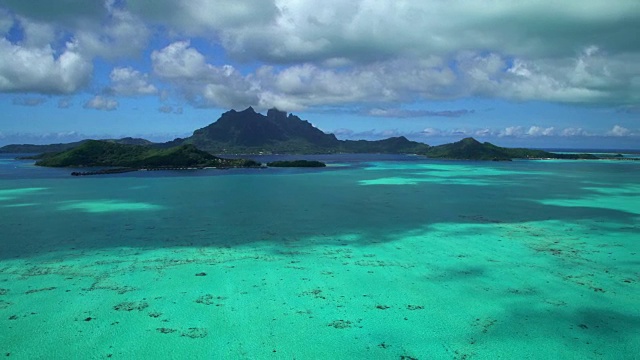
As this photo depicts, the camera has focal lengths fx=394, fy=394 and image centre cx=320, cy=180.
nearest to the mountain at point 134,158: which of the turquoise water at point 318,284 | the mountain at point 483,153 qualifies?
the turquoise water at point 318,284

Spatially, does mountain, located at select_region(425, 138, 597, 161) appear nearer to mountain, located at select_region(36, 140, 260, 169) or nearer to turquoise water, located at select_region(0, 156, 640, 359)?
mountain, located at select_region(36, 140, 260, 169)

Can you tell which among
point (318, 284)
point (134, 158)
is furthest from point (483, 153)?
point (318, 284)

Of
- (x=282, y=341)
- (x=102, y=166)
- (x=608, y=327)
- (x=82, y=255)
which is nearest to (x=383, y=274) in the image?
(x=282, y=341)

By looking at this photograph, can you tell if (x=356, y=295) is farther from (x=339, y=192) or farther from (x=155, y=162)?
(x=155, y=162)

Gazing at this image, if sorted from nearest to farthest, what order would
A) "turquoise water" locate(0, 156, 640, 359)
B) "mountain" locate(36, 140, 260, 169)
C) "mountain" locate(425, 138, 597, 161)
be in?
"turquoise water" locate(0, 156, 640, 359) → "mountain" locate(36, 140, 260, 169) → "mountain" locate(425, 138, 597, 161)

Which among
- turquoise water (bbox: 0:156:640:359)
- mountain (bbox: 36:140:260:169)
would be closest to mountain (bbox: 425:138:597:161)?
mountain (bbox: 36:140:260:169)

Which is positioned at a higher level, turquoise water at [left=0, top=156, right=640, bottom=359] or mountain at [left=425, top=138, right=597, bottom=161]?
mountain at [left=425, top=138, right=597, bottom=161]
